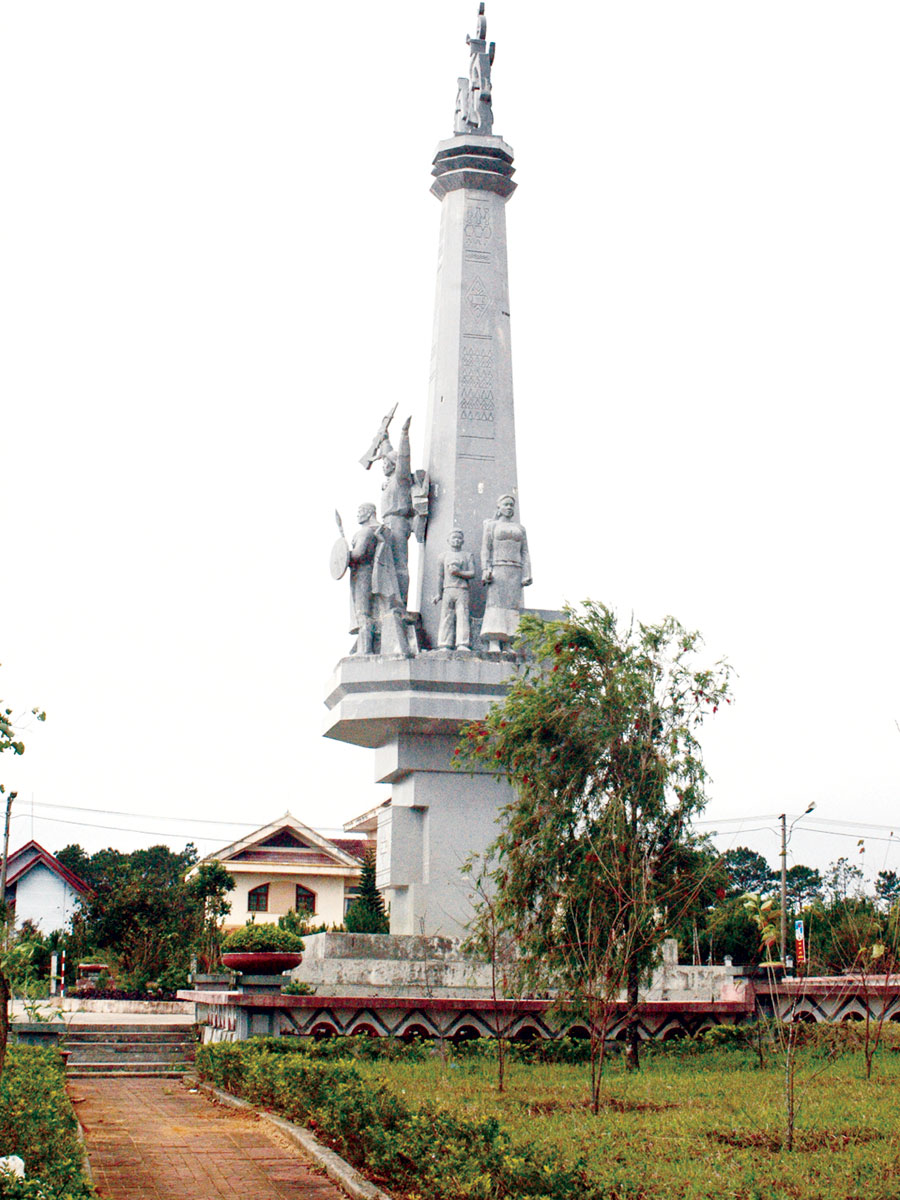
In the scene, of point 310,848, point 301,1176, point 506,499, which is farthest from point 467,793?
point 310,848

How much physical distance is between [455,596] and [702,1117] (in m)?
10.1

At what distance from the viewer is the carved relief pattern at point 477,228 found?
19.5 meters

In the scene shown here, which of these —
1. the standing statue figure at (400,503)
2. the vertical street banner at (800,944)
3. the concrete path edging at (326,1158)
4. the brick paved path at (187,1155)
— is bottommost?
the brick paved path at (187,1155)

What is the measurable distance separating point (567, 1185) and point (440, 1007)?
26.4 ft

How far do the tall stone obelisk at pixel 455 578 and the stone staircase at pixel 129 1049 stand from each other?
10.4ft

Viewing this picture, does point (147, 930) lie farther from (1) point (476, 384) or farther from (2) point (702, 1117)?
(2) point (702, 1117)

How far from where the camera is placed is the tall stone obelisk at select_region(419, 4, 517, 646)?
18766 millimetres

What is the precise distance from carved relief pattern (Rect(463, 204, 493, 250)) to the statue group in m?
3.59

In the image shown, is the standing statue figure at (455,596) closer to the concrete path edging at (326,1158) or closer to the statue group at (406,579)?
the statue group at (406,579)

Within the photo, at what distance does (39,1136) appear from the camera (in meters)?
7.37

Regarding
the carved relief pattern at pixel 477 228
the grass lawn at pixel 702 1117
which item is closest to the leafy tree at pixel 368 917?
the grass lawn at pixel 702 1117

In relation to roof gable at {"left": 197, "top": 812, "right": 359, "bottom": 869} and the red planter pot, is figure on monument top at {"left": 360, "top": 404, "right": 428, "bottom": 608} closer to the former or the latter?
the red planter pot

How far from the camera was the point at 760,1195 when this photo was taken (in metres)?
6.20

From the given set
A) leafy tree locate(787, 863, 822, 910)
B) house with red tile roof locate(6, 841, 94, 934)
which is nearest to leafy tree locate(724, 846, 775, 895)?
leafy tree locate(787, 863, 822, 910)
